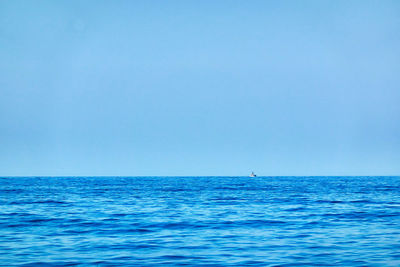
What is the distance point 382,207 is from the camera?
35062 millimetres

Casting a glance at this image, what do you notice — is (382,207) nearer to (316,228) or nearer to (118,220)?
(316,228)

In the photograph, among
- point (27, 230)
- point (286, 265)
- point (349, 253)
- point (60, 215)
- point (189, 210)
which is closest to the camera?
point (286, 265)

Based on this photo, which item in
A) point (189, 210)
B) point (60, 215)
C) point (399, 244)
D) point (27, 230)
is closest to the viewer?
point (399, 244)

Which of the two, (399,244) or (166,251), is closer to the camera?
(166,251)

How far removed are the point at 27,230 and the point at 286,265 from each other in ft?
45.6

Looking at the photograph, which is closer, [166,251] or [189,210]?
[166,251]

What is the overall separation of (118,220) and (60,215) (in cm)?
496

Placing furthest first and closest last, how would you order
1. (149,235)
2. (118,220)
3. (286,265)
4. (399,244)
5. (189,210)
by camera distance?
1. (189,210)
2. (118,220)
3. (149,235)
4. (399,244)
5. (286,265)

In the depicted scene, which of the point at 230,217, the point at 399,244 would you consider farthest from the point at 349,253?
the point at 230,217

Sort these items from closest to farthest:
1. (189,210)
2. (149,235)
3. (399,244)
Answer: (399,244) < (149,235) < (189,210)

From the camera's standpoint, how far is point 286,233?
21703 millimetres

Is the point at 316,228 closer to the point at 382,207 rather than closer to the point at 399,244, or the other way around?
the point at 399,244

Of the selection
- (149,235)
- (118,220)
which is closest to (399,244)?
(149,235)

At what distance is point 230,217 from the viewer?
28.5 meters
